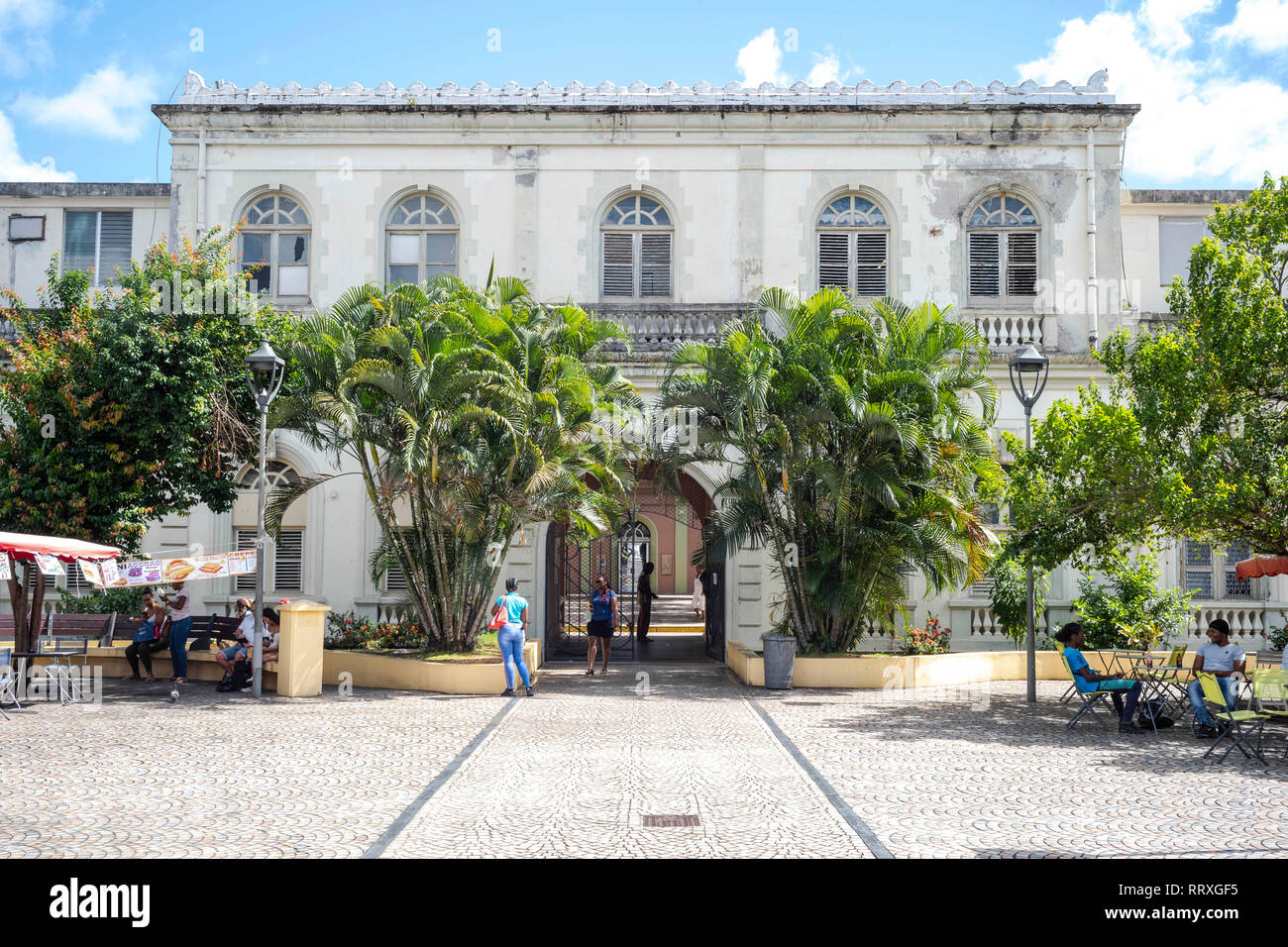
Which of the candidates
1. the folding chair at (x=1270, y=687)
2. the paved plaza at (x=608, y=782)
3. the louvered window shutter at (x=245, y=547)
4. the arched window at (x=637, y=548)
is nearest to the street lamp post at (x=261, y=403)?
the paved plaza at (x=608, y=782)

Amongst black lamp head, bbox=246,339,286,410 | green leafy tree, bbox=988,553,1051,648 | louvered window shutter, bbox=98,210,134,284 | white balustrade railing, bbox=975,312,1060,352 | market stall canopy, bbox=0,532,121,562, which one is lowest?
green leafy tree, bbox=988,553,1051,648

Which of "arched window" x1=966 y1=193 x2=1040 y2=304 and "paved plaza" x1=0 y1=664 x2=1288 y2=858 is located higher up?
"arched window" x1=966 y1=193 x2=1040 y2=304

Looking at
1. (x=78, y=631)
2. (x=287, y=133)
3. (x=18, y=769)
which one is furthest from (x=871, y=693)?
(x=287, y=133)

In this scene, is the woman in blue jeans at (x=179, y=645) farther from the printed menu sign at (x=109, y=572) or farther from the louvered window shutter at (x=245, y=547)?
the louvered window shutter at (x=245, y=547)

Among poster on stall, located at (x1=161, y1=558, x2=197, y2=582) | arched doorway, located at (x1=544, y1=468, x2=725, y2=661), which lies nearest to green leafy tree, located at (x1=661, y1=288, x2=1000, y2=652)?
arched doorway, located at (x1=544, y1=468, x2=725, y2=661)

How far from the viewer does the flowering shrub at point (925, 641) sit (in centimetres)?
1864

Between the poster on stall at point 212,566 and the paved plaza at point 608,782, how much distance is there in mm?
1726

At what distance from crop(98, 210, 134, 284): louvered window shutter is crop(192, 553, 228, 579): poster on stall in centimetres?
1101

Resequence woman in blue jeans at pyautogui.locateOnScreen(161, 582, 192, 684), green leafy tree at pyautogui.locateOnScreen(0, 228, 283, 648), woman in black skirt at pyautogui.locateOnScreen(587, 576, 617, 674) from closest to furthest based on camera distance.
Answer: woman in blue jeans at pyautogui.locateOnScreen(161, 582, 192, 684), green leafy tree at pyautogui.locateOnScreen(0, 228, 283, 648), woman in black skirt at pyautogui.locateOnScreen(587, 576, 617, 674)

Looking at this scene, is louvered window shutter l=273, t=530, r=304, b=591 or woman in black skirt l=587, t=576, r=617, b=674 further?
louvered window shutter l=273, t=530, r=304, b=591

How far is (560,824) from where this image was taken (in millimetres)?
7918

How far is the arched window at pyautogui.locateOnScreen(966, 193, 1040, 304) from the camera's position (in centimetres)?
2194

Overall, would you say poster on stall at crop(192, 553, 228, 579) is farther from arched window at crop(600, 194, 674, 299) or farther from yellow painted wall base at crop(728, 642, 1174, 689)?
arched window at crop(600, 194, 674, 299)

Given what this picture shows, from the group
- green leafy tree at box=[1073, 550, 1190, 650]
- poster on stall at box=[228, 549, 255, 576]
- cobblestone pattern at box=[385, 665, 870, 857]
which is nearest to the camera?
cobblestone pattern at box=[385, 665, 870, 857]
